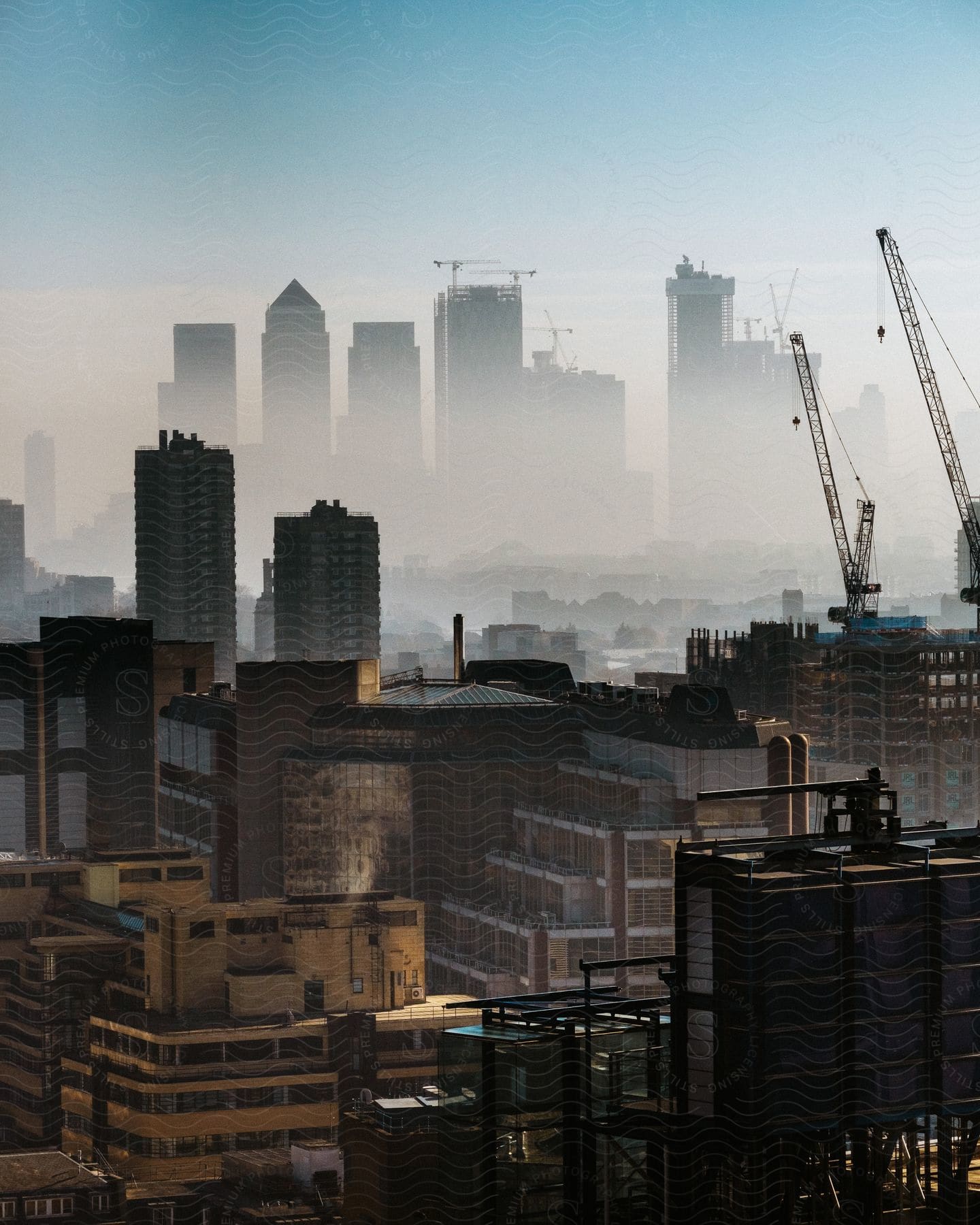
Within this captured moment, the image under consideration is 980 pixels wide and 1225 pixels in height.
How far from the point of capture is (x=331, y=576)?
33.1 ft

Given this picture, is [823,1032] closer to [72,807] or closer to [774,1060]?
[774,1060]

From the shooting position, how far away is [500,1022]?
1940 mm

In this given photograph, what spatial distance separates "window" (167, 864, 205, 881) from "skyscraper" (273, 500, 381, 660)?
11.2 ft

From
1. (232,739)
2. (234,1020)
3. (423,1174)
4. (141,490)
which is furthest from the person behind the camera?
(141,490)

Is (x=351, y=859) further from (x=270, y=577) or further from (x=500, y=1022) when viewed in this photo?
(x=500, y=1022)

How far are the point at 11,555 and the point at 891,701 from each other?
5.03 metres

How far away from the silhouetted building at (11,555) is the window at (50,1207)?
156 inches

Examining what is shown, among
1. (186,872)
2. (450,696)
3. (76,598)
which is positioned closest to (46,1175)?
(186,872)

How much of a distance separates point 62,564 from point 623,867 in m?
2.81

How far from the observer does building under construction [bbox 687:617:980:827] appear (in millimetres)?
9500

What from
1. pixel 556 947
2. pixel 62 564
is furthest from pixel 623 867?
pixel 62 564

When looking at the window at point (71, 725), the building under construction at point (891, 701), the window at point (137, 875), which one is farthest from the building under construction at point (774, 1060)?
the building under construction at point (891, 701)

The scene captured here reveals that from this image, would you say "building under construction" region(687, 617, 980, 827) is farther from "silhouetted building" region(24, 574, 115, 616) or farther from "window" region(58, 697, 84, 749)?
"window" region(58, 697, 84, 749)

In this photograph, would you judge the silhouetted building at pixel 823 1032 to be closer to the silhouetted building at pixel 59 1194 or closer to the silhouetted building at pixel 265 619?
the silhouetted building at pixel 59 1194
